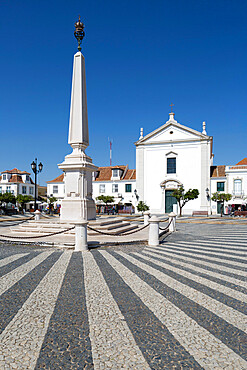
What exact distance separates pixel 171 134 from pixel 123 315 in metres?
38.2

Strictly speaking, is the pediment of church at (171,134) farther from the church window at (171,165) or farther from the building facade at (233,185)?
the building facade at (233,185)

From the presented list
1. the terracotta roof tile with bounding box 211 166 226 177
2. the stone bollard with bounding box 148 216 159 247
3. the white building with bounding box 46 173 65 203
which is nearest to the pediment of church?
the terracotta roof tile with bounding box 211 166 226 177

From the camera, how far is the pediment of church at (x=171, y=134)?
127 feet

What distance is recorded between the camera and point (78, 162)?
12695mm

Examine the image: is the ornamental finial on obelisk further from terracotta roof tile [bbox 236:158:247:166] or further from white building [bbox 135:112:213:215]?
terracotta roof tile [bbox 236:158:247:166]

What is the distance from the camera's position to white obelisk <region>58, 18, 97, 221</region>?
1261 cm

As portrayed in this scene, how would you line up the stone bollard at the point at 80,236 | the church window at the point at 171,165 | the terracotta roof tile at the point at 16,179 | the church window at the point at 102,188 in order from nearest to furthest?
the stone bollard at the point at 80,236 < the church window at the point at 171,165 < the church window at the point at 102,188 < the terracotta roof tile at the point at 16,179

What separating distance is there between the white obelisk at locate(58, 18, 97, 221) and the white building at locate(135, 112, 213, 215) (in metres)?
27.1

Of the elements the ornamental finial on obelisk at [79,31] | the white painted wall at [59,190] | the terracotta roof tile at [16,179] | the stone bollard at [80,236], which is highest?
the ornamental finial on obelisk at [79,31]

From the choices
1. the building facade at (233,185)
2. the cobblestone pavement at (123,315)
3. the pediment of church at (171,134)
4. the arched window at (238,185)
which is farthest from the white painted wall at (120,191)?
the cobblestone pavement at (123,315)

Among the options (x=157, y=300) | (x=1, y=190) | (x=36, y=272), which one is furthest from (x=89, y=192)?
(x=1, y=190)

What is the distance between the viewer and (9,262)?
23.0ft

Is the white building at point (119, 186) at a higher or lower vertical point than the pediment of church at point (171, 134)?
lower

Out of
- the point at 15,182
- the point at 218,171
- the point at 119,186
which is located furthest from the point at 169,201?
the point at 15,182
